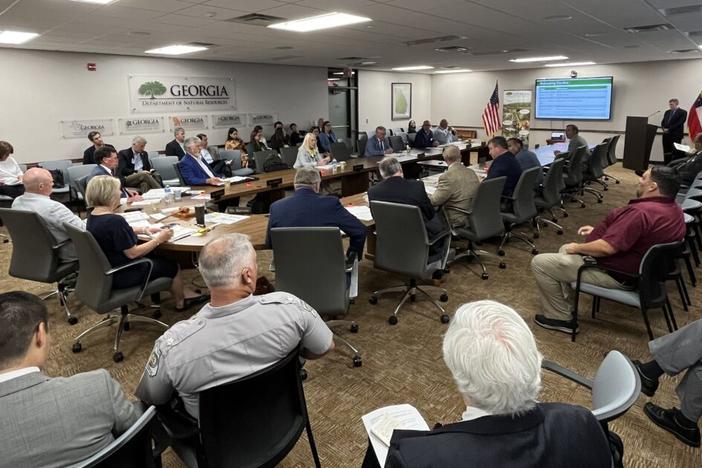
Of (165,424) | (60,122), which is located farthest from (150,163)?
(165,424)

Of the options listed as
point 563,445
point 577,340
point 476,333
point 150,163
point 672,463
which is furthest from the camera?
point 150,163

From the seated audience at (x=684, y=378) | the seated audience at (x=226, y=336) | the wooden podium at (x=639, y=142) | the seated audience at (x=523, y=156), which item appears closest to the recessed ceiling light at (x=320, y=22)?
the seated audience at (x=523, y=156)

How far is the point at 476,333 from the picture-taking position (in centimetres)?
114

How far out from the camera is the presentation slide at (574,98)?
13125 millimetres

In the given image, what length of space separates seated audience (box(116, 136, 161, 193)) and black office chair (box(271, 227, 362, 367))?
150 inches

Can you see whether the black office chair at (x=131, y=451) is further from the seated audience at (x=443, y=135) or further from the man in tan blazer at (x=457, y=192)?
the seated audience at (x=443, y=135)

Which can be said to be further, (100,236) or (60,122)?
(60,122)

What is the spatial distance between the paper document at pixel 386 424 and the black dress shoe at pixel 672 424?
1.68 metres

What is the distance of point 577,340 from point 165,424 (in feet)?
9.29

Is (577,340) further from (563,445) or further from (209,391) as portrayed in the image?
(209,391)

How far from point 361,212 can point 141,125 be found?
703cm

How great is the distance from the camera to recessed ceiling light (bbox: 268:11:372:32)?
535 cm

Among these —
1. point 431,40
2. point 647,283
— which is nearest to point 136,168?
point 431,40

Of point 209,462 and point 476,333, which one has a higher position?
point 476,333
